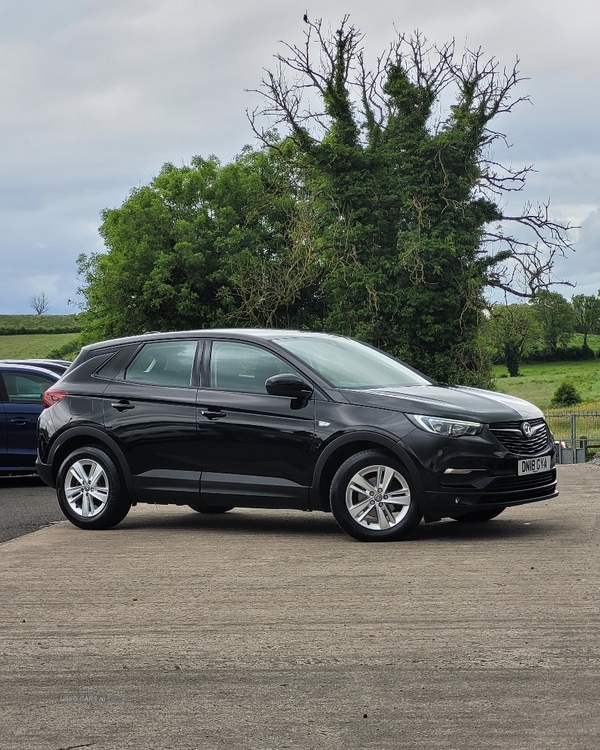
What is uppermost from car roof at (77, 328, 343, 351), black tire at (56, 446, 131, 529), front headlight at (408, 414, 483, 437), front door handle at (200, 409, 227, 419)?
car roof at (77, 328, 343, 351)

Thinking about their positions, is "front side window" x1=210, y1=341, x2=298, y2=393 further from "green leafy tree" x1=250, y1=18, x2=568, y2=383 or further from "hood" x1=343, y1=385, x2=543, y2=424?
"green leafy tree" x1=250, y1=18, x2=568, y2=383

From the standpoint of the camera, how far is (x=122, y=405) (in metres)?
11.2

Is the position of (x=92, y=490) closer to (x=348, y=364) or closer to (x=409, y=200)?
(x=348, y=364)

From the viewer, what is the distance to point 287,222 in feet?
189

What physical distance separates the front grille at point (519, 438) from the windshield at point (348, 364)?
116 cm

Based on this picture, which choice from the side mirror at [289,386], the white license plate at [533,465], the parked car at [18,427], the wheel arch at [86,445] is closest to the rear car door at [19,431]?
the parked car at [18,427]

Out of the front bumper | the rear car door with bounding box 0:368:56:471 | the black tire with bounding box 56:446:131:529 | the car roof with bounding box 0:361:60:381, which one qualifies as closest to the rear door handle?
the black tire with bounding box 56:446:131:529

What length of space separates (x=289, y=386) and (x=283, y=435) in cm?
41

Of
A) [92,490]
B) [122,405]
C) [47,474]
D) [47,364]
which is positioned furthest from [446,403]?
[47,364]

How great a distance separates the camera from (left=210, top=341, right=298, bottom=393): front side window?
10570 mm

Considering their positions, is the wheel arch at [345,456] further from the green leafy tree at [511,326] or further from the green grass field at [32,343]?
the green grass field at [32,343]

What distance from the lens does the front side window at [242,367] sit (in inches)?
416

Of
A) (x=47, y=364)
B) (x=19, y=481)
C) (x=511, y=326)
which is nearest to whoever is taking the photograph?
(x=47, y=364)

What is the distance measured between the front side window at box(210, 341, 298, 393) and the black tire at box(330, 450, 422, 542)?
1.09 meters
